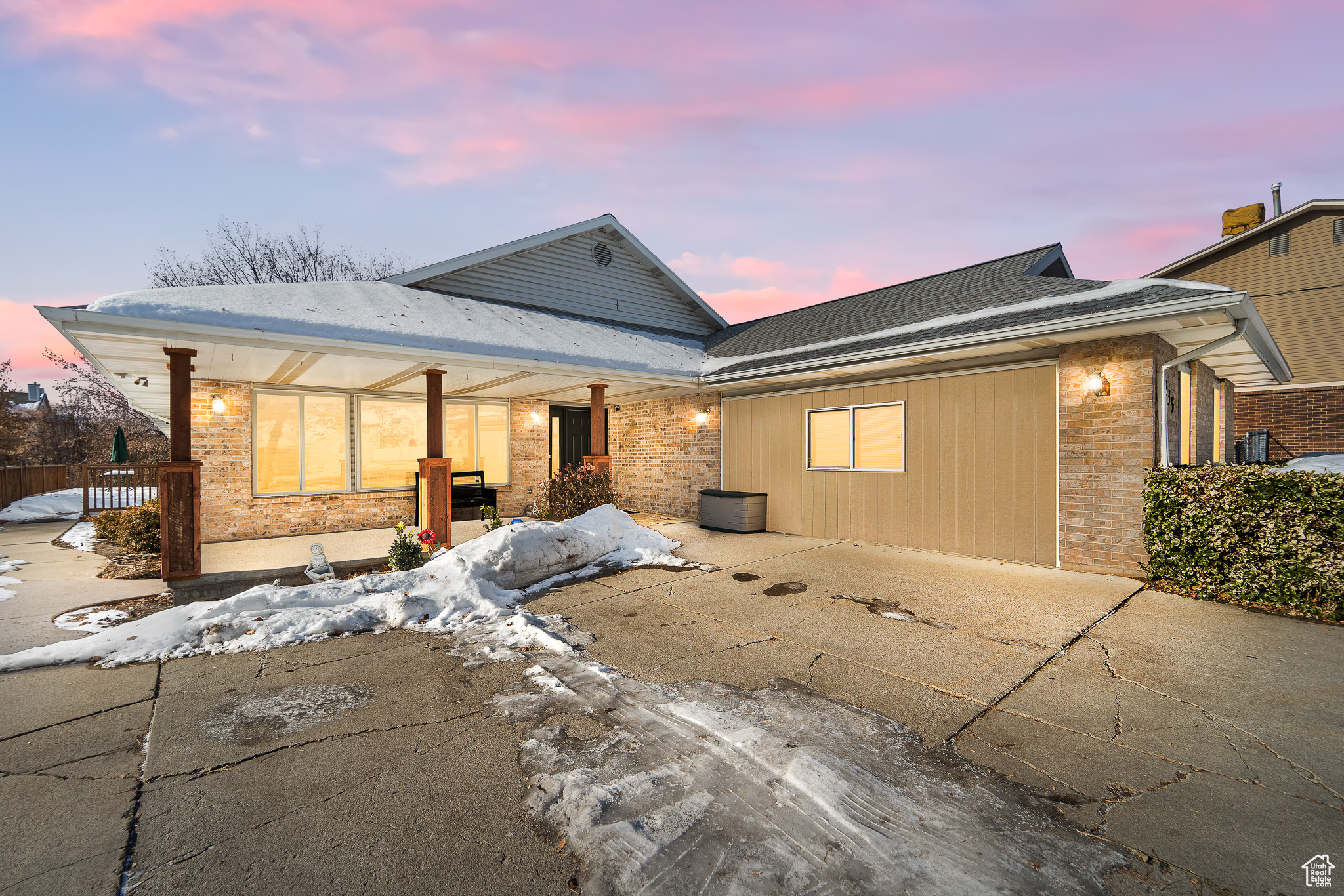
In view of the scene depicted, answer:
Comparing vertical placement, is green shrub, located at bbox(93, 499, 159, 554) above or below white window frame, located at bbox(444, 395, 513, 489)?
below

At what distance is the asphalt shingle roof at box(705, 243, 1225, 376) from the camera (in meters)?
6.38

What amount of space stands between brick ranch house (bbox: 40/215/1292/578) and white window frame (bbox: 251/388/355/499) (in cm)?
4

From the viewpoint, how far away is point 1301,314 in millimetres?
15336

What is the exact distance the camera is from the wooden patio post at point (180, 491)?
604 cm

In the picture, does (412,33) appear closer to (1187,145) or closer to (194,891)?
(194,891)

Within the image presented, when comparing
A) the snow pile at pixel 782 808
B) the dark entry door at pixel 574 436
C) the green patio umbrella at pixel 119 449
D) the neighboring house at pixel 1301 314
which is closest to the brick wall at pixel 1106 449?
the snow pile at pixel 782 808

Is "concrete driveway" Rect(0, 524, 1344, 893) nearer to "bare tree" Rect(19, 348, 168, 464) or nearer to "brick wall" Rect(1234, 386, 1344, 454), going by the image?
"brick wall" Rect(1234, 386, 1344, 454)

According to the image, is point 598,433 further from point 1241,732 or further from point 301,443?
point 1241,732

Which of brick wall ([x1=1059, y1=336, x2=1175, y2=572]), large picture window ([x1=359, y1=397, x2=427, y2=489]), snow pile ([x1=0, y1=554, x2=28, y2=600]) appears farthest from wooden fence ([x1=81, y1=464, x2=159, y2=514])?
brick wall ([x1=1059, y1=336, x2=1175, y2=572])

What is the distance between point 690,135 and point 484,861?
40.7ft

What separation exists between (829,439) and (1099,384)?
3.76 m

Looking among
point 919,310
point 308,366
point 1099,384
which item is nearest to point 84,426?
point 308,366

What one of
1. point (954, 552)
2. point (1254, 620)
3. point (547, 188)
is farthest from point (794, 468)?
point (547, 188)

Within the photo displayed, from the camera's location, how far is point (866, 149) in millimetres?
10219
